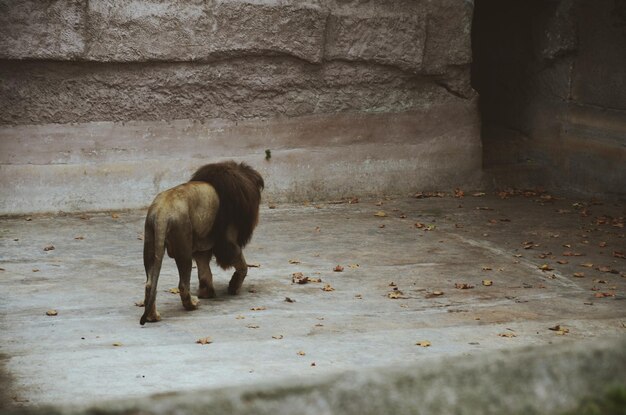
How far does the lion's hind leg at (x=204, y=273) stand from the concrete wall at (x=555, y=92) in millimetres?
5920

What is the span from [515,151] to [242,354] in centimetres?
796

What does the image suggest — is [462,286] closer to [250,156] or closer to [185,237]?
Result: [185,237]

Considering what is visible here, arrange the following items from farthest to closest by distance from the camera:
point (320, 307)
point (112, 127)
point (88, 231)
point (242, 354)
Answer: point (112, 127)
point (88, 231)
point (320, 307)
point (242, 354)

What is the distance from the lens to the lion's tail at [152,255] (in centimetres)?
692

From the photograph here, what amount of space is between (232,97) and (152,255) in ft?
15.2

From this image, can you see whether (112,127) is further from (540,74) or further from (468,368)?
(468,368)

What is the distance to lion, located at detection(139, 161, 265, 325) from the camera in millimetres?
7043

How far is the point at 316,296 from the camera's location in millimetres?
7980

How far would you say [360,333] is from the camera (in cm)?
Answer: 674

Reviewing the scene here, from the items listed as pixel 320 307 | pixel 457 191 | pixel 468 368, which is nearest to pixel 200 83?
pixel 457 191

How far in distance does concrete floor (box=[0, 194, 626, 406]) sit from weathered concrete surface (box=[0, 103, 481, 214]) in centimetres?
26

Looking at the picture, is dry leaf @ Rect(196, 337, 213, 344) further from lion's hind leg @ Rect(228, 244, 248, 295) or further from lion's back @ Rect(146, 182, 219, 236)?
lion's hind leg @ Rect(228, 244, 248, 295)

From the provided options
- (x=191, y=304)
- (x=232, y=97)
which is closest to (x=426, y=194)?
(x=232, y=97)

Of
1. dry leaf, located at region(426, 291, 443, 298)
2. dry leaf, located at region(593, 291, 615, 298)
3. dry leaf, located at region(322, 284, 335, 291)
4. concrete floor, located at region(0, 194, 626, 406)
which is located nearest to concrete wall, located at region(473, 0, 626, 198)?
concrete floor, located at region(0, 194, 626, 406)
